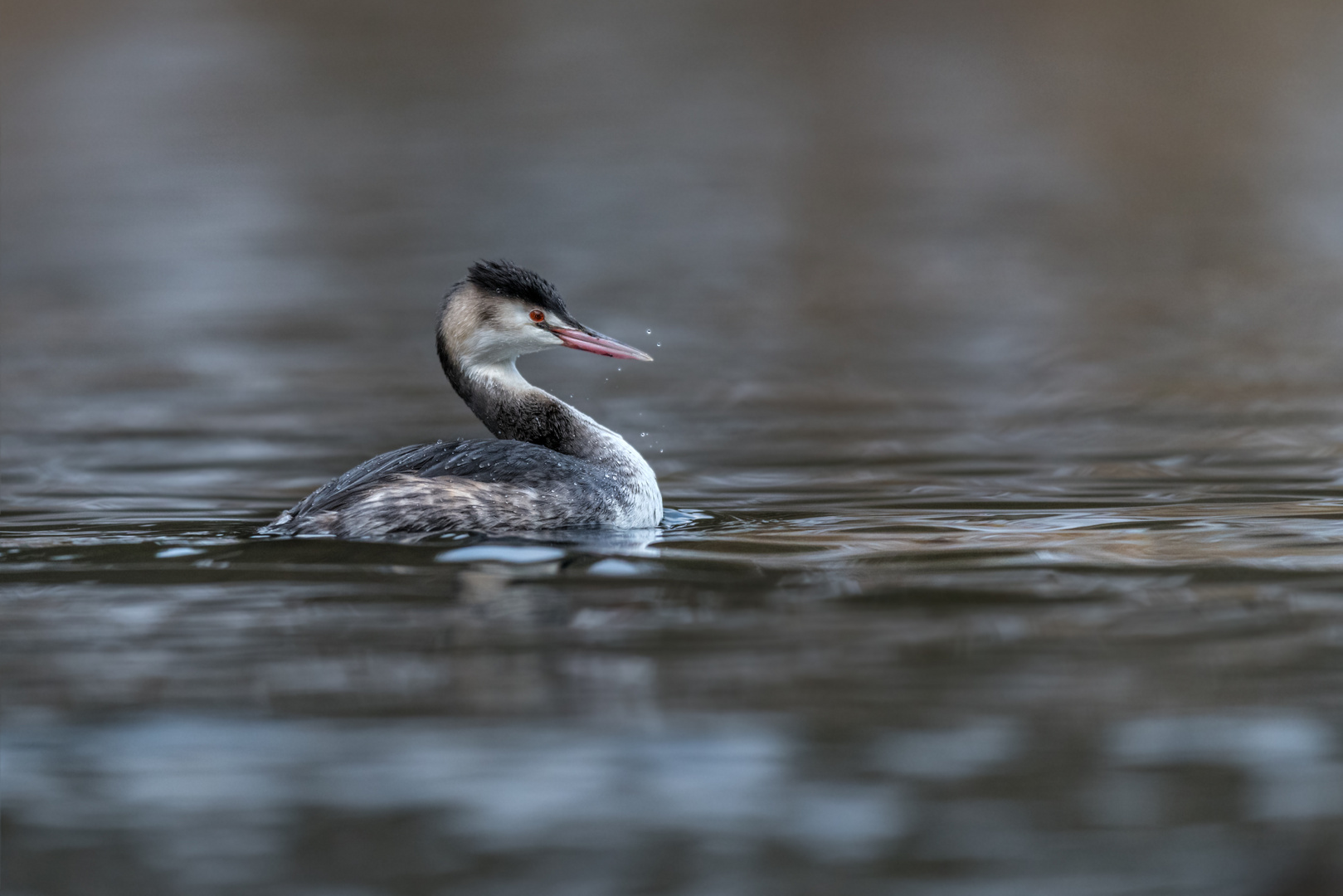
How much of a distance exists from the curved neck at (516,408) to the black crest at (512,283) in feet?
1.12

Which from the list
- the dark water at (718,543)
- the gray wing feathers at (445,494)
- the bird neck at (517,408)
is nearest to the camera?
the dark water at (718,543)

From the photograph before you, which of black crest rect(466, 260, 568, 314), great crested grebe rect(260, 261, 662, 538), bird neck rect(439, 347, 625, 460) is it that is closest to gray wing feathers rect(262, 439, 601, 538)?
great crested grebe rect(260, 261, 662, 538)

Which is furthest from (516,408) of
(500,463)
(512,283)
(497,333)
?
(500,463)

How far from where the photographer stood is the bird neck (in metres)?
8.12

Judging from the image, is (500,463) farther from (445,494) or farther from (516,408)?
(516,408)

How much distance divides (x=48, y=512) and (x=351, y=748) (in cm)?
391

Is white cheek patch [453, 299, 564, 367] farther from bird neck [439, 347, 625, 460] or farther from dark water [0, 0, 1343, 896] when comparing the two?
dark water [0, 0, 1343, 896]

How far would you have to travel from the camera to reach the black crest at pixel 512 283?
797 centimetres

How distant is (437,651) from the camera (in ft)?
17.7

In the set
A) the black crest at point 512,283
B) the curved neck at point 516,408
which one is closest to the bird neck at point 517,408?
the curved neck at point 516,408

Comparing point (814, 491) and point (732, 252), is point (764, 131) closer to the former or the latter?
point (732, 252)

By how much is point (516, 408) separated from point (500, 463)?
0.89 metres

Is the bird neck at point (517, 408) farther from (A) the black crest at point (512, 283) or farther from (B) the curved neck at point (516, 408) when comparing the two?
(A) the black crest at point (512, 283)

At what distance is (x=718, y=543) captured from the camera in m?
7.09
